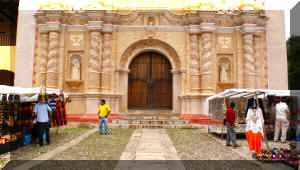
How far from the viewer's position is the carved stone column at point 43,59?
14.8 metres

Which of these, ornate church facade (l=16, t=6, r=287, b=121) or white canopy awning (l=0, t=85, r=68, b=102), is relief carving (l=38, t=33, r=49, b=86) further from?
white canopy awning (l=0, t=85, r=68, b=102)

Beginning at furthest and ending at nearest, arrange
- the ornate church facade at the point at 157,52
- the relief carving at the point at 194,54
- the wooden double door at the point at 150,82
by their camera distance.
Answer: the wooden double door at the point at 150,82 → the relief carving at the point at 194,54 → the ornate church facade at the point at 157,52

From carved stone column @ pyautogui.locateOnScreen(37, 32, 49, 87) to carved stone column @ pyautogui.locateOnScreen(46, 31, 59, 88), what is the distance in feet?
1.42

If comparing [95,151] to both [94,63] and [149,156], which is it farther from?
[94,63]

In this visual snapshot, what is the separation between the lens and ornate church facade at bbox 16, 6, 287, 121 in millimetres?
14461

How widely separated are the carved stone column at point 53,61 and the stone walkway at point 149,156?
27.5 ft

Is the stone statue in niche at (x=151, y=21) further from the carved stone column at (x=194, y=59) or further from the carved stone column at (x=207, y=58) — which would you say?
the carved stone column at (x=207, y=58)

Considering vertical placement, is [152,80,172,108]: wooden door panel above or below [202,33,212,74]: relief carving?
below

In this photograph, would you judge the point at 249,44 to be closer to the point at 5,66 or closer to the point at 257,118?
the point at 257,118

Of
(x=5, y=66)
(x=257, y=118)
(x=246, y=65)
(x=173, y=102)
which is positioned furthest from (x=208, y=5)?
(x=5, y=66)

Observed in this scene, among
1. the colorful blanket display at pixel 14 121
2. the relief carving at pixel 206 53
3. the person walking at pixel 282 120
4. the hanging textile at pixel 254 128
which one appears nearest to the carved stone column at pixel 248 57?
the relief carving at pixel 206 53

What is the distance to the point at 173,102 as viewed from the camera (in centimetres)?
1522

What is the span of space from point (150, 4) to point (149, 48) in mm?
2996

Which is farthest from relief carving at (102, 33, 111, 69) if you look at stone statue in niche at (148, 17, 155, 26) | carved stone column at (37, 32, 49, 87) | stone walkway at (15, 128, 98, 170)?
stone walkway at (15, 128, 98, 170)
